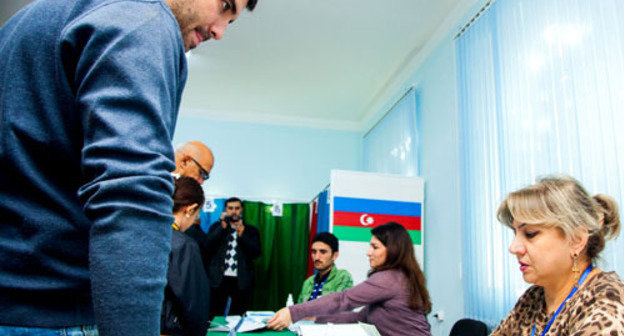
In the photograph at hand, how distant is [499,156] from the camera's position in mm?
2762

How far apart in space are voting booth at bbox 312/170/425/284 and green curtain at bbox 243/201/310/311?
6.11 feet

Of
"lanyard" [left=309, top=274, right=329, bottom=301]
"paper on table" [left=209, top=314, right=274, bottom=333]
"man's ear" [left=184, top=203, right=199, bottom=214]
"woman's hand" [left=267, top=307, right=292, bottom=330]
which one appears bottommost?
"paper on table" [left=209, top=314, right=274, bottom=333]

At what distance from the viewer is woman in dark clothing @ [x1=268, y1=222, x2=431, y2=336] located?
234 cm

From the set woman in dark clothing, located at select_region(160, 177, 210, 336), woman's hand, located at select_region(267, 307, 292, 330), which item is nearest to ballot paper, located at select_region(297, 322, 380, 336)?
woman's hand, located at select_region(267, 307, 292, 330)

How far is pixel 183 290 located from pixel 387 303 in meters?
1.26

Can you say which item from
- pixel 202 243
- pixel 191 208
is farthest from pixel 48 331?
pixel 202 243

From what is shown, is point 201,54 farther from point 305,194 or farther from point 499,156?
point 499,156

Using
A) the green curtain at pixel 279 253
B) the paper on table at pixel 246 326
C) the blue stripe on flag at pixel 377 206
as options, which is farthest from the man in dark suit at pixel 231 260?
the paper on table at pixel 246 326

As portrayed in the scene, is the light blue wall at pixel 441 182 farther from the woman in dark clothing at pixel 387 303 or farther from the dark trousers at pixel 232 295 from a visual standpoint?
the dark trousers at pixel 232 295

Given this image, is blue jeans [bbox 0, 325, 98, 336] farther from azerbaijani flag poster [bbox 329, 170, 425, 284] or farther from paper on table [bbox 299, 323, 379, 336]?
azerbaijani flag poster [bbox 329, 170, 425, 284]

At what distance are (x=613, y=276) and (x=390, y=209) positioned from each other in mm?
2709

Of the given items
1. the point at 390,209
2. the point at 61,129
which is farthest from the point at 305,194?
the point at 61,129

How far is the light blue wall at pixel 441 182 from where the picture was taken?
3457mm

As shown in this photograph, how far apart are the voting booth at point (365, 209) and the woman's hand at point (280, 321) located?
64.4 inches
